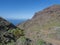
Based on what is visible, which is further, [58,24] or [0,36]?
[58,24]

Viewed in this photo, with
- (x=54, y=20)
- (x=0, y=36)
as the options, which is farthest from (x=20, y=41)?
(x=54, y=20)

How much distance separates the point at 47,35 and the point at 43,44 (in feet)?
164

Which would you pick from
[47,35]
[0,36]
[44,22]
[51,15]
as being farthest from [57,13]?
[0,36]

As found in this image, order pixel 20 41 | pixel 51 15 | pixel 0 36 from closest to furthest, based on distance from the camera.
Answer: pixel 20 41
pixel 0 36
pixel 51 15

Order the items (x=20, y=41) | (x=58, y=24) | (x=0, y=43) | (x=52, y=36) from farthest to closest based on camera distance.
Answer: (x=58, y=24) → (x=52, y=36) → (x=0, y=43) → (x=20, y=41)

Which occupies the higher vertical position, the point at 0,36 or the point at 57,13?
the point at 57,13

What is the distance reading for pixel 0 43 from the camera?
4503 centimetres

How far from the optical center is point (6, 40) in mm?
47375

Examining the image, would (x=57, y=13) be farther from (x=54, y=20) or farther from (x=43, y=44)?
(x=43, y=44)

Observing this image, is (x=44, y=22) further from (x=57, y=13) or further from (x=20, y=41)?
(x=20, y=41)

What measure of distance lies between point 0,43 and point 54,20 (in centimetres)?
8270

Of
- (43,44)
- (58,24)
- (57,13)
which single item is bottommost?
(43,44)

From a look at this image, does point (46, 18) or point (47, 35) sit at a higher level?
point (46, 18)

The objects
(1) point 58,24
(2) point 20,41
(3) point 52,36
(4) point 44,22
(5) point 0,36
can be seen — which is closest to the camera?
(2) point 20,41
